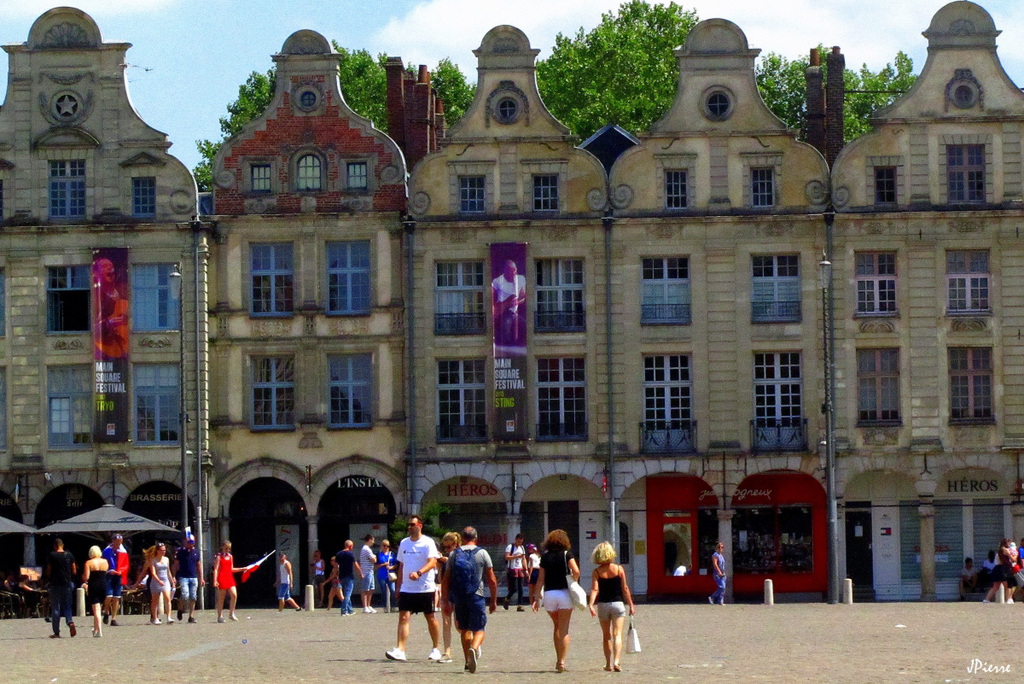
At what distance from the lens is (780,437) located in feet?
169

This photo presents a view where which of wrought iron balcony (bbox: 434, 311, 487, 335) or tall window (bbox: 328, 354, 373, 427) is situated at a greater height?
wrought iron balcony (bbox: 434, 311, 487, 335)

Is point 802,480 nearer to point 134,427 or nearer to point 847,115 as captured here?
point 134,427

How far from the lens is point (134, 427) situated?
52.0 meters

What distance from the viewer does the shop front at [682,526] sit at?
171 feet

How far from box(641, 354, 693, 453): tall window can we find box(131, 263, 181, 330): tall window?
11.7 metres

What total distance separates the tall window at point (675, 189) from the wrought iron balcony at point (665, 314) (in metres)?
2.42

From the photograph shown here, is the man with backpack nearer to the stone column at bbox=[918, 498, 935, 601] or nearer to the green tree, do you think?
the stone column at bbox=[918, 498, 935, 601]

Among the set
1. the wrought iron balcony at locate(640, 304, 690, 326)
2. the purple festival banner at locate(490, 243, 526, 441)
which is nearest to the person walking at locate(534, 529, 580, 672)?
the purple festival banner at locate(490, 243, 526, 441)

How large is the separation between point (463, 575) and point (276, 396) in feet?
88.8

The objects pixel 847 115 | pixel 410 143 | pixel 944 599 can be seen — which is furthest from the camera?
pixel 847 115

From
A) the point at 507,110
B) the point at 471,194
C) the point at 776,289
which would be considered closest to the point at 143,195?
the point at 471,194

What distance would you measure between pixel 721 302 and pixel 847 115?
2162cm

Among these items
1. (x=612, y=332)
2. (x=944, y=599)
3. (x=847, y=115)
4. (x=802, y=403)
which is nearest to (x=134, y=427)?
(x=612, y=332)

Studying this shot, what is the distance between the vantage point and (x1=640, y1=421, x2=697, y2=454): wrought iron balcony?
51.6 meters
